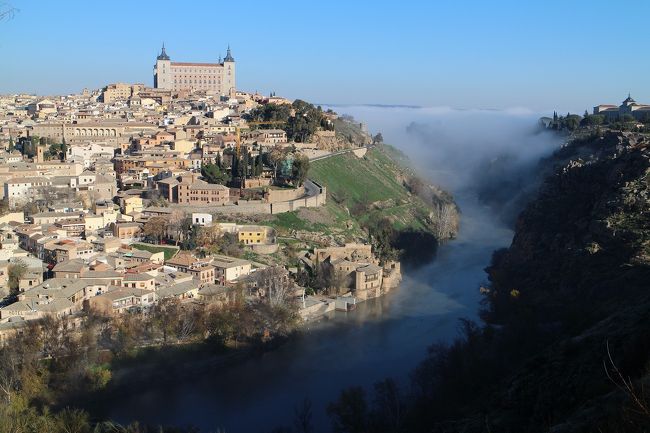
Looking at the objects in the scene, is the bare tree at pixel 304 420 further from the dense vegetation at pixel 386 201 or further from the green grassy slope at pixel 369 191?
the green grassy slope at pixel 369 191

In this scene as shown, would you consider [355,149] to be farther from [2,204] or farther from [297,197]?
[2,204]

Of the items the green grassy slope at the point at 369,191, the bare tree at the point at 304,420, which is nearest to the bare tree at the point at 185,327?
the bare tree at the point at 304,420

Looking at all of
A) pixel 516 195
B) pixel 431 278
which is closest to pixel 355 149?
pixel 516 195

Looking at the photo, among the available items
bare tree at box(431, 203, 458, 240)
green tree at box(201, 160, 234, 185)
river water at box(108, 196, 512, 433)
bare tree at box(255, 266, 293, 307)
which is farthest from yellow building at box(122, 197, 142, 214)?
bare tree at box(431, 203, 458, 240)

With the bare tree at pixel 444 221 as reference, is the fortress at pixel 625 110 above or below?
above

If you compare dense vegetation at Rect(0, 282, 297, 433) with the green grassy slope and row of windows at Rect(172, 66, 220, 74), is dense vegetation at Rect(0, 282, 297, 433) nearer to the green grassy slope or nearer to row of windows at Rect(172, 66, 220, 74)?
the green grassy slope
